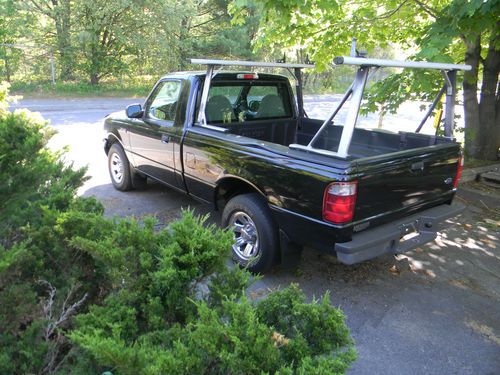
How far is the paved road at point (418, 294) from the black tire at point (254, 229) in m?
0.28

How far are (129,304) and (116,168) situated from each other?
505cm

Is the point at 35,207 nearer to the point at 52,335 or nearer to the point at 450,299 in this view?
the point at 52,335

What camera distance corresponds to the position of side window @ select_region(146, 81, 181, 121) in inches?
204

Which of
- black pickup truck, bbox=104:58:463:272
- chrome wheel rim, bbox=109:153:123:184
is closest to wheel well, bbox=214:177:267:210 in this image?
black pickup truck, bbox=104:58:463:272

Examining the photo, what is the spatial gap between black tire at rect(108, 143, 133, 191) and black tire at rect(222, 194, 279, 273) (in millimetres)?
2592

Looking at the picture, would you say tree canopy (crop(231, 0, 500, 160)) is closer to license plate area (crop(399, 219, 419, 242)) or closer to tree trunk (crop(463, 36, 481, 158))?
tree trunk (crop(463, 36, 481, 158))

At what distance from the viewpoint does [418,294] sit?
3986mm

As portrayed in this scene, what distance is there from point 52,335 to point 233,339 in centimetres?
102

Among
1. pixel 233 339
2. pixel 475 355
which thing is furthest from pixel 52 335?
pixel 475 355

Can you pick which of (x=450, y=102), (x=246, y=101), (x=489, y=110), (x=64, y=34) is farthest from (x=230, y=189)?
(x=64, y=34)

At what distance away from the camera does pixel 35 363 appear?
5.87 feet

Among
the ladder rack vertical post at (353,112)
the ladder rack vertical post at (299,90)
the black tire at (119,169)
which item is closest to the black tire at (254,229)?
the ladder rack vertical post at (353,112)

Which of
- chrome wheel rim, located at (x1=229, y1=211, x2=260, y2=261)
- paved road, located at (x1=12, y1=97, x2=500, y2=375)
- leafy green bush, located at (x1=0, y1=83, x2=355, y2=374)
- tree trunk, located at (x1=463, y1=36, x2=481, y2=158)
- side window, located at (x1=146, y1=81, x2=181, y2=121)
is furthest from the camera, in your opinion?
tree trunk, located at (x1=463, y1=36, x2=481, y2=158)

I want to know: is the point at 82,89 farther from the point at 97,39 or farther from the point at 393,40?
the point at 393,40
